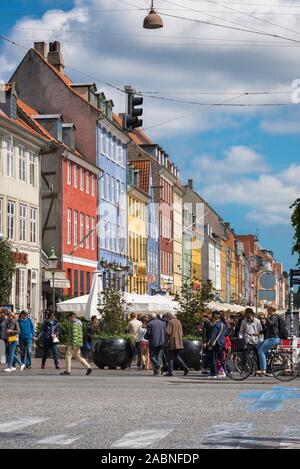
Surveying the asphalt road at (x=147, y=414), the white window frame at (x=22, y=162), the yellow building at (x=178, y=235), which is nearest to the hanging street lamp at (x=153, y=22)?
the asphalt road at (x=147, y=414)

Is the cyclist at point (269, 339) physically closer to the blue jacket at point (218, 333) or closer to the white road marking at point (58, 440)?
the blue jacket at point (218, 333)

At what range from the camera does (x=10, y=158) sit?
54.2 metres

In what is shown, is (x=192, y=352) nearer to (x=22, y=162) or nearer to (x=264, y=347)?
(x=264, y=347)

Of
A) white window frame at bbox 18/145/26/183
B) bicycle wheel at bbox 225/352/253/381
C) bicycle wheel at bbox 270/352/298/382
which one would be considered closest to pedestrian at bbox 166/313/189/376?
bicycle wheel at bbox 225/352/253/381

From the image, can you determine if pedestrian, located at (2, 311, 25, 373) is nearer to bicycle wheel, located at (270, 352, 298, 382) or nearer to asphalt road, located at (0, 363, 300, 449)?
asphalt road, located at (0, 363, 300, 449)

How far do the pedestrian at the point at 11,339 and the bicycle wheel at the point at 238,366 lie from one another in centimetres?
660

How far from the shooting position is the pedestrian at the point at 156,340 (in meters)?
29.4

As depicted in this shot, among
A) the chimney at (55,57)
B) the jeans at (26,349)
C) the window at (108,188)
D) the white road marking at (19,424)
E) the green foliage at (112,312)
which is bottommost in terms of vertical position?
the white road marking at (19,424)

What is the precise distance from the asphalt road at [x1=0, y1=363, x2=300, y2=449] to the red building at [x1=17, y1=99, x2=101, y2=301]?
36.1 metres

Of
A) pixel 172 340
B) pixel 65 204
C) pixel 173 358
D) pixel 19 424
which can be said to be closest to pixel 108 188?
pixel 65 204

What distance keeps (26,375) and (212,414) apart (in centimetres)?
1340

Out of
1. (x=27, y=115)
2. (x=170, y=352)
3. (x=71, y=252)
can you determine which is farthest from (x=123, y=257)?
A: (x=170, y=352)

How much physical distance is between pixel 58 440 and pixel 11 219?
4365cm

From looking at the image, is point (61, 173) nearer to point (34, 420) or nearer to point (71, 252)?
point (71, 252)
